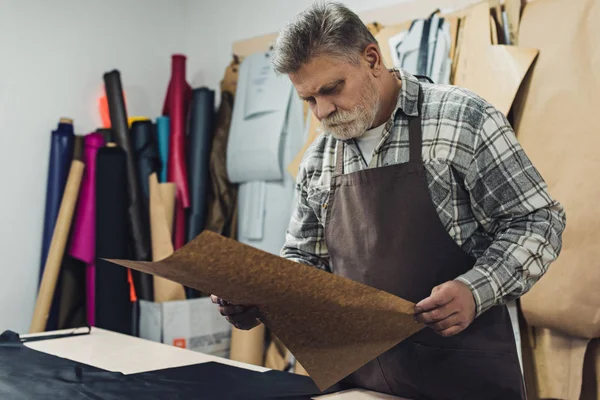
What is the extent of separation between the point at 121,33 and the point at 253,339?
1842 mm

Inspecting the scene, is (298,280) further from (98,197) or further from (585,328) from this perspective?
(98,197)

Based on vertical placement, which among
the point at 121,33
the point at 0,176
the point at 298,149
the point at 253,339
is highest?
the point at 121,33

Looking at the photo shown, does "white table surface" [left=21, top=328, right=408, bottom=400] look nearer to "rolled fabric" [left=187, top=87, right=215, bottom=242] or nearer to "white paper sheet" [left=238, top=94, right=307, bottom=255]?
"white paper sheet" [left=238, top=94, right=307, bottom=255]

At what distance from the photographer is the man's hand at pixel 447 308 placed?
112 centimetres

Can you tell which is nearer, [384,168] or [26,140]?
[384,168]

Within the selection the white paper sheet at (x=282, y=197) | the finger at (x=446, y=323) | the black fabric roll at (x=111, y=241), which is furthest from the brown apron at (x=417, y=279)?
the black fabric roll at (x=111, y=241)

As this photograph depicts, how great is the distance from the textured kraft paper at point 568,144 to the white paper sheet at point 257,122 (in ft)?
4.09

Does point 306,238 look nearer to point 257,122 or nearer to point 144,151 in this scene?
point 257,122

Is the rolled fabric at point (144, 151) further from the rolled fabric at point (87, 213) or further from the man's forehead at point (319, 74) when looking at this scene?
the man's forehead at point (319, 74)

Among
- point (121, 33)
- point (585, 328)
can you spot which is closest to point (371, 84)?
point (585, 328)

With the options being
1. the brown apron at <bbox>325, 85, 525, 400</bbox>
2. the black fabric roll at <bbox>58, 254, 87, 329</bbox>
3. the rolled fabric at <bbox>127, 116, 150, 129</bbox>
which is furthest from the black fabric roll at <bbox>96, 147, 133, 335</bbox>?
the brown apron at <bbox>325, 85, 525, 400</bbox>

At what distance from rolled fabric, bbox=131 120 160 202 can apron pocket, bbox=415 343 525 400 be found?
232 cm

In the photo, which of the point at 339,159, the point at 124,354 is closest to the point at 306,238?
the point at 339,159

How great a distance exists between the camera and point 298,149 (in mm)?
3207
